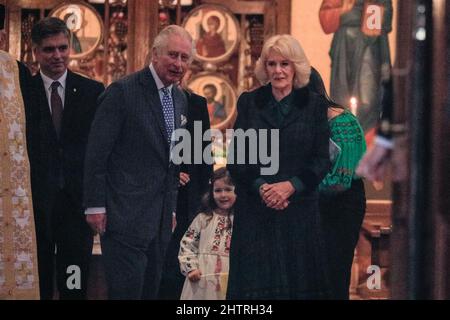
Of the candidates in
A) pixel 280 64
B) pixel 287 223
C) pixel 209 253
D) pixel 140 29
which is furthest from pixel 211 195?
pixel 140 29

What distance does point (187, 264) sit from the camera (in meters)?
4.36

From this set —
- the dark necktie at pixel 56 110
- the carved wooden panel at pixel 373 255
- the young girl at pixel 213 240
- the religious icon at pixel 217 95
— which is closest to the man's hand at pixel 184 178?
the young girl at pixel 213 240

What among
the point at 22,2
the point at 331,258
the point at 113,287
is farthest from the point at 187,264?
the point at 22,2

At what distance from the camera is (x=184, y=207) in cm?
433

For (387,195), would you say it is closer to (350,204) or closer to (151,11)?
(350,204)

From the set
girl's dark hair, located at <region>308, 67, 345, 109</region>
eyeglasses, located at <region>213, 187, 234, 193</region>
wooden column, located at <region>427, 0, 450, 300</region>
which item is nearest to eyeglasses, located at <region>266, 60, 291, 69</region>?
girl's dark hair, located at <region>308, 67, 345, 109</region>

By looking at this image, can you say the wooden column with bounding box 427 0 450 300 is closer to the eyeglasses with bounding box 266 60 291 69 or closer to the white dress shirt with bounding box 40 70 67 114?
the eyeglasses with bounding box 266 60 291 69

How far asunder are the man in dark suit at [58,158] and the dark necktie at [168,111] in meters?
0.28

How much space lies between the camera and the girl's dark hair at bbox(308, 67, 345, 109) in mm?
4344

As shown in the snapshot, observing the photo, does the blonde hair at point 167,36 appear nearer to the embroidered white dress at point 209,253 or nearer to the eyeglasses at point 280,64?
the eyeglasses at point 280,64

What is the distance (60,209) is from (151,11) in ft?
3.34

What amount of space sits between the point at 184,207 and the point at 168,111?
0.39 meters

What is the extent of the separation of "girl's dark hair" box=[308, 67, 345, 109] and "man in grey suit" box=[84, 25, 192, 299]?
53 centimetres

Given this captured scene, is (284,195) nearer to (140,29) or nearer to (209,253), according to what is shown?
(209,253)
